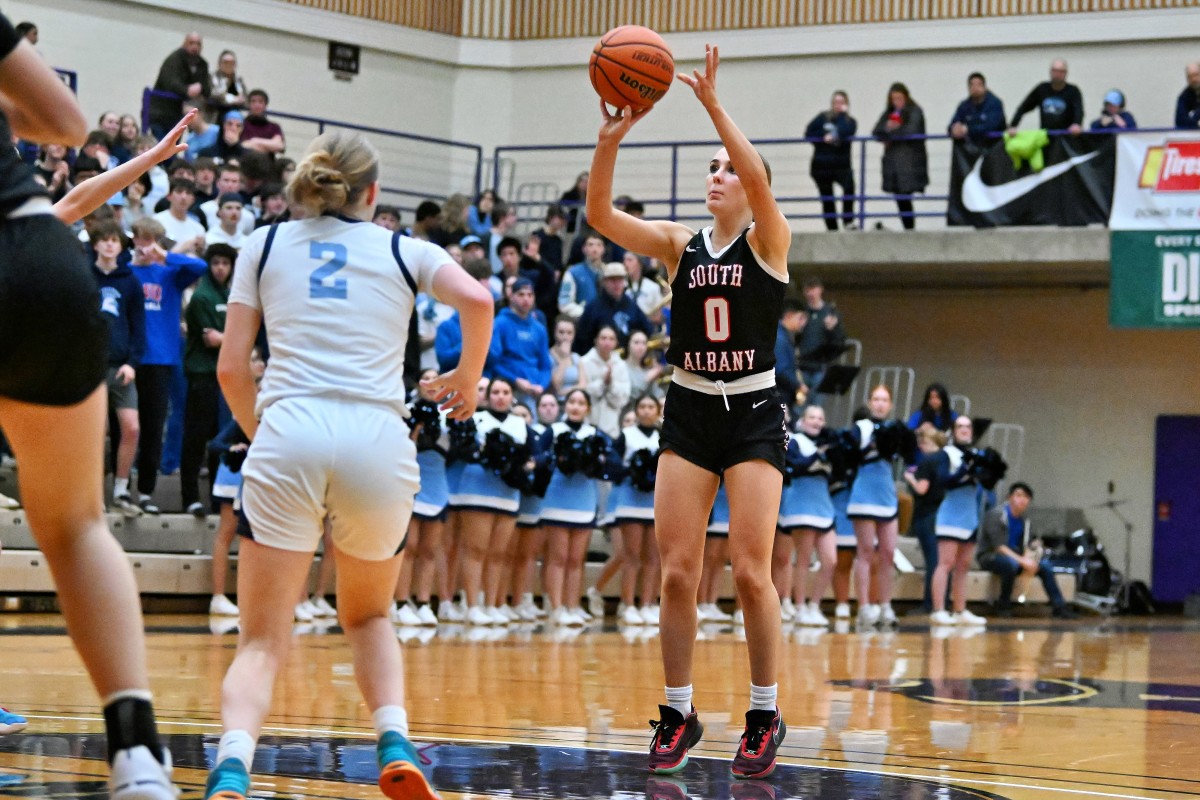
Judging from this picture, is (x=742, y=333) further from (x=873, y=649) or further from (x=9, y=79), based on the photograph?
(x=873, y=649)

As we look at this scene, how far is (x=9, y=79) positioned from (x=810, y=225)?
61.5ft

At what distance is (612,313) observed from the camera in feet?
50.1

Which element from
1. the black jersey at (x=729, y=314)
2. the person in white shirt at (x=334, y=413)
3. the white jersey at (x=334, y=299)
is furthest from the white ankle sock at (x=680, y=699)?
the white jersey at (x=334, y=299)

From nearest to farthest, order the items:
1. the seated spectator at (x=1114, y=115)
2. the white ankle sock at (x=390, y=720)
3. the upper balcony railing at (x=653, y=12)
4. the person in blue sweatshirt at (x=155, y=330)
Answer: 1. the white ankle sock at (x=390, y=720)
2. the person in blue sweatshirt at (x=155, y=330)
3. the seated spectator at (x=1114, y=115)
4. the upper balcony railing at (x=653, y=12)

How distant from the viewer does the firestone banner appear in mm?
17250

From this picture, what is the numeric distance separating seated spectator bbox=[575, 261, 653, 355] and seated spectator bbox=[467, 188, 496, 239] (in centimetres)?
202

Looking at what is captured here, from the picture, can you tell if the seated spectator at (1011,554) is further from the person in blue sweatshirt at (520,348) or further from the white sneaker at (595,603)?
the person in blue sweatshirt at (520,348)

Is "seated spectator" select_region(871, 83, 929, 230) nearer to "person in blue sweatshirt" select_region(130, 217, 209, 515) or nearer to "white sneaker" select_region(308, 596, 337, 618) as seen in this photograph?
"person in blue sweatshirt" select_region(130, 217, 209, 515)

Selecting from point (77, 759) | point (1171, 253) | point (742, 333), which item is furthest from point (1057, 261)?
point (77, 759)

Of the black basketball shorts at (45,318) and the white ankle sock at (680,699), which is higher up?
the black basketball shorts at (45,318)

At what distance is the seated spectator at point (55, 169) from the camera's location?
40.2 ft

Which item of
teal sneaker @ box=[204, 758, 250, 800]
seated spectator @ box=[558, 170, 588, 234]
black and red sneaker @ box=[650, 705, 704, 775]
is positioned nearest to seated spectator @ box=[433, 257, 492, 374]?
seated spectator @ box=[558, 170, 588, 234]

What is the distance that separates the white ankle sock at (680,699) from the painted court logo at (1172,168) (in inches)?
538

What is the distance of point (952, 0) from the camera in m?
20.8
